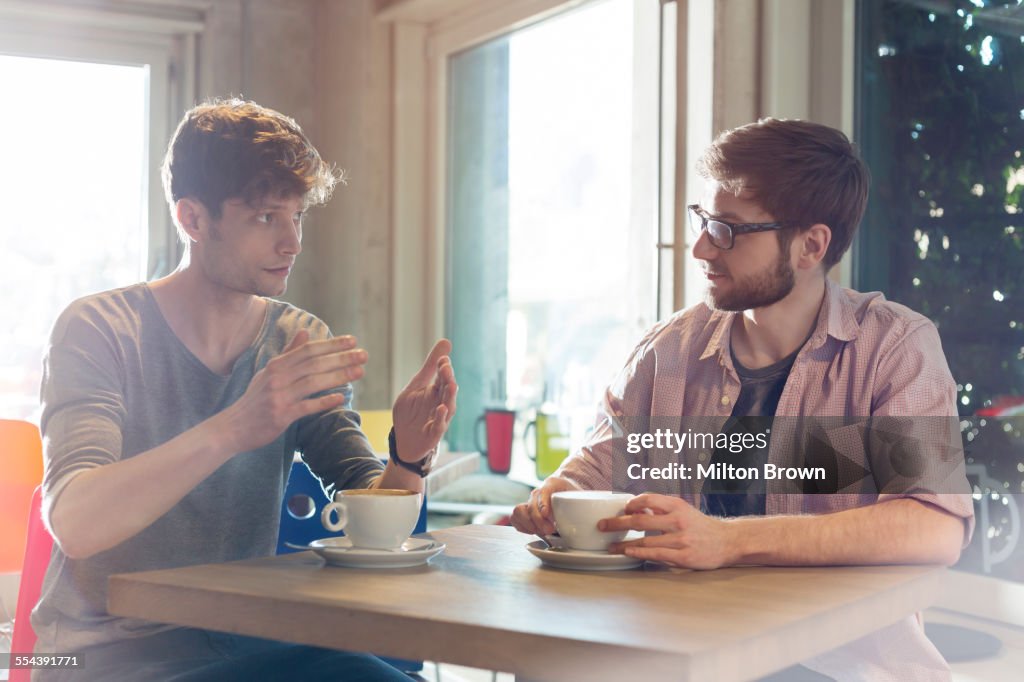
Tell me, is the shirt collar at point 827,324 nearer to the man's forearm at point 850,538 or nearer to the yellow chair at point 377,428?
the man's forearm at point 850,538

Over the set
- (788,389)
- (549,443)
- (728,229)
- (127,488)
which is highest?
(728,229)

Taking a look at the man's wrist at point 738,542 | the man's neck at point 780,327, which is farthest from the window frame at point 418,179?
the man's wrist at point 738,542

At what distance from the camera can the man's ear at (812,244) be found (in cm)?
175

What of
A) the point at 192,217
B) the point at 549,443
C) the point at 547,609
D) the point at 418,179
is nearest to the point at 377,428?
Answer: the point at 549,443

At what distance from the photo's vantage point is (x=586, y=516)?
123 cm

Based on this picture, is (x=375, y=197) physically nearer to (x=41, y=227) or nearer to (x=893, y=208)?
(x=41, y=227)

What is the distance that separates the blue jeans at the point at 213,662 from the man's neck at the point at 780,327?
76 cm

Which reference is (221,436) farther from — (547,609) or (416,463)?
(547,609)

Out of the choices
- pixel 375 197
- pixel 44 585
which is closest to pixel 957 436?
pixel 44 585

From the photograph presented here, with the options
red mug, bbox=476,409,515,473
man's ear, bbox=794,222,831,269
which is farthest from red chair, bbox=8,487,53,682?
red mug, bbox=476,409,515,473

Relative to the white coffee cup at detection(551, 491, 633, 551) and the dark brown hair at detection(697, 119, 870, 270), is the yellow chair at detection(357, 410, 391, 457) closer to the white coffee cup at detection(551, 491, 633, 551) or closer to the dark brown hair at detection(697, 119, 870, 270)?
the dark brown hair at detection(697, 119, 870, 270)

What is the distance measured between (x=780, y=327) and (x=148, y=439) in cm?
97

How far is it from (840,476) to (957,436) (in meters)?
0.22

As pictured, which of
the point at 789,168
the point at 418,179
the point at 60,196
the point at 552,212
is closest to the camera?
the point at 789,168
